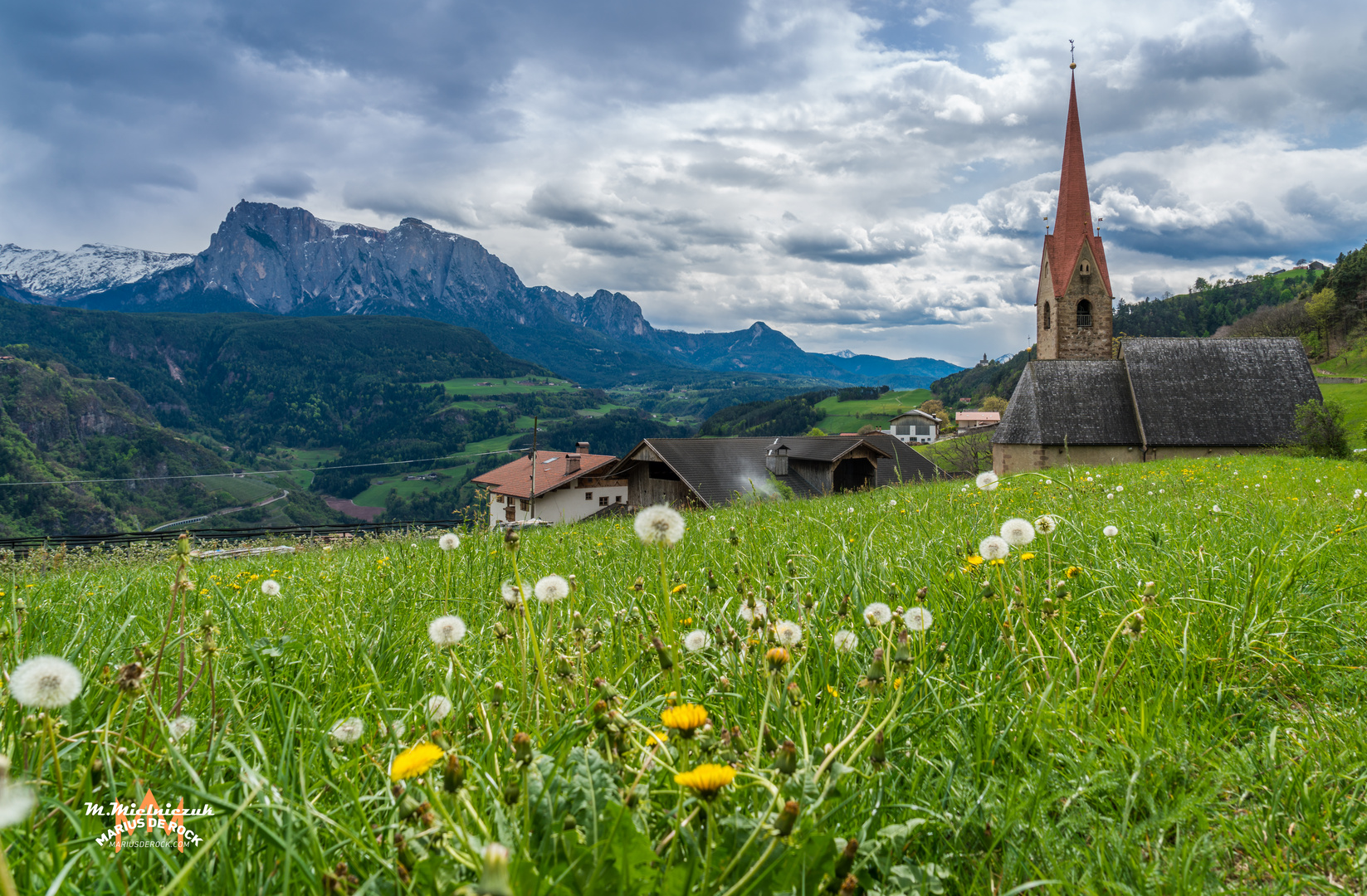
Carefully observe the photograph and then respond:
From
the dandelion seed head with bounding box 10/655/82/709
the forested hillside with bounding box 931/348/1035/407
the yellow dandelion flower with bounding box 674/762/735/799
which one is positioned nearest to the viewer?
the yellow dandelion flower with bounding box 674/762/735/799

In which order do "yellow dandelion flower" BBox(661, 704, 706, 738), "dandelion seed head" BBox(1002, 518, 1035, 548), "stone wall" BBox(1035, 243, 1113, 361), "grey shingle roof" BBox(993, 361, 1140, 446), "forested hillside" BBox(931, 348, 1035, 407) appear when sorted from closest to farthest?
"yellow dandelion flower" BBox(661, 704, 706, 738) < "dandelion seed head" BBox(1002, 518, 1035, 548) < "grey shingle roof" BBox(993, 361, 1140, 446) < "stone wall" BBox(1035, 243, 1113, 361) < "forested hillside" BBox(931, 348, 1035, 407)

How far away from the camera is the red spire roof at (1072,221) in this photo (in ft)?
160

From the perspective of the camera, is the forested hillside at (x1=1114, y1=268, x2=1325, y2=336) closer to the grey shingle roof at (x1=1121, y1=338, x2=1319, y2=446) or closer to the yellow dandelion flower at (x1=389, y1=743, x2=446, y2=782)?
the grey shingle roof at (x1=1121, y1=338, x2=1319, y2=446)

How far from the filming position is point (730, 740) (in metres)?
1.40

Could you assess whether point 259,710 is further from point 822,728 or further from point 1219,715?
point 1219,715

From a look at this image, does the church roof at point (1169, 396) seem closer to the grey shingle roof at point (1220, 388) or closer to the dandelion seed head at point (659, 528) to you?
the grey shingle roof at point (1220, 388)

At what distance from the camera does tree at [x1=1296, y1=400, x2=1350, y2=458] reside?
27062mm

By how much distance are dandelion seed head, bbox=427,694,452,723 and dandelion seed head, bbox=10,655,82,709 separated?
0.63m

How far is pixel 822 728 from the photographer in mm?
1574

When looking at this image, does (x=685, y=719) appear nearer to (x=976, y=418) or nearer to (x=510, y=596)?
(x=510, y=596)

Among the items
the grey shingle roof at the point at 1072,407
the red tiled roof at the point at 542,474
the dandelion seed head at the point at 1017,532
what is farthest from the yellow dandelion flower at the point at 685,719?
the grey shingle roof at the point at 1072,407

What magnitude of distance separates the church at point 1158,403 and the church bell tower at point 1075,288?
709 cm

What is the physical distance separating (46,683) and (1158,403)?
48.0 m

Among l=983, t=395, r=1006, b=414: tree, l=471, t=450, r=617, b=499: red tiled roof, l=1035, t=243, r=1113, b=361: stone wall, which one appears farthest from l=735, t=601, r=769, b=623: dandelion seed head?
l=983, t=395, r=1006, b=414: tree
